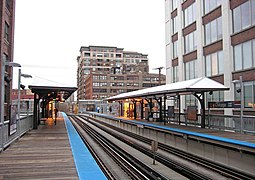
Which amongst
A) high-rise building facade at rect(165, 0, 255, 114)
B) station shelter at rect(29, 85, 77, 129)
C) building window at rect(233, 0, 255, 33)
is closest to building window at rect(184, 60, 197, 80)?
high-rise building facade at rect(165, 0, 255, 114)

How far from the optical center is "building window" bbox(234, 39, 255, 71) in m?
22.6

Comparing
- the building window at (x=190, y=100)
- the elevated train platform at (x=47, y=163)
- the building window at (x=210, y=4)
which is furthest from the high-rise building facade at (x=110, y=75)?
the elevated train platform at (x=47, y=163)

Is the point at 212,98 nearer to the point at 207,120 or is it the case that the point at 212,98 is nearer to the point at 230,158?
the point at 207,120

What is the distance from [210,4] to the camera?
29.3 metres

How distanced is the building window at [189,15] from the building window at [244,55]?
31.8ft

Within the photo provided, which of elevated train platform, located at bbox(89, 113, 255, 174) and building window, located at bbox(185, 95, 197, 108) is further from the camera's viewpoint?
building window, located at bbox(185, 95, 197, 108)

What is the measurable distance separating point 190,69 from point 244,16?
1070 centimetres

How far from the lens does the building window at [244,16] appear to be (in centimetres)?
2259

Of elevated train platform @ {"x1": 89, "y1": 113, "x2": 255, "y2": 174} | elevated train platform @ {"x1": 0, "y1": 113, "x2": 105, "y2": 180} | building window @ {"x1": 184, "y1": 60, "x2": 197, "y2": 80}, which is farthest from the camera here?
building window @ {"x1": 184, "y1": 60, "x2": 197, "y2": 80}

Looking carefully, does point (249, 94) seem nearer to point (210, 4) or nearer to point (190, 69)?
point (190, 69)

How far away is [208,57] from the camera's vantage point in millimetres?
29219

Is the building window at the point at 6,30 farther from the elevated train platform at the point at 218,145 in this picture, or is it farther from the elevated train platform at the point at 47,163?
the elevated train platform at the point at 218,145

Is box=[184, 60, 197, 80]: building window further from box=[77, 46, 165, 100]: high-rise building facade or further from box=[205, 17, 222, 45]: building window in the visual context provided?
box=[77, 46, 165, 100]: high-rise building facade

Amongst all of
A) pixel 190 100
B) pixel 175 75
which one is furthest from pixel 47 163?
pixel 175 75
